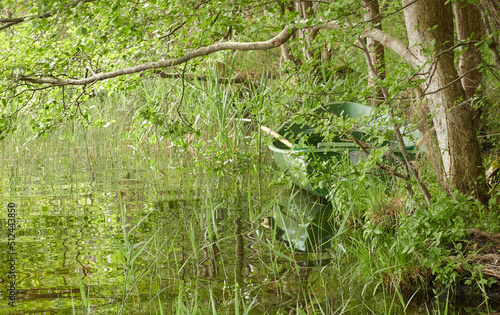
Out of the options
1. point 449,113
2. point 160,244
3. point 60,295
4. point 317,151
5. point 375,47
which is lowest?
point 60,295

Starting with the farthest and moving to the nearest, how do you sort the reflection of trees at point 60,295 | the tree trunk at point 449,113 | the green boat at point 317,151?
the tree trunk at point 449,113, the green boat at point 317,151, the reflection of trees at point 60,295

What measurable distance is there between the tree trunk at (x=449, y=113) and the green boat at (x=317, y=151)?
0.87 ft

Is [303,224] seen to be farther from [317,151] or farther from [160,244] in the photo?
[317,151]

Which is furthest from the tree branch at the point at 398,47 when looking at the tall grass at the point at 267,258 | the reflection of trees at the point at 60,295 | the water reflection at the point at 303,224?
the reflection of trees at the point at 60,295

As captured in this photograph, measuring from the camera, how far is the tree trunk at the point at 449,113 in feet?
11.1

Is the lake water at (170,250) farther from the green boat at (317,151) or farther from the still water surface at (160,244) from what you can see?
the green boat at (317,151)

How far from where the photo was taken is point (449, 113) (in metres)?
3.39

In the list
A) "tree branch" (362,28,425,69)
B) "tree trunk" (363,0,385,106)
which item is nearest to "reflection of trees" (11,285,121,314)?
"tree trunk" (363,0,385,106)

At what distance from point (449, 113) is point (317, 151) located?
126 centimetres

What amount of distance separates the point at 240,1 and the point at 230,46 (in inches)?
31.2

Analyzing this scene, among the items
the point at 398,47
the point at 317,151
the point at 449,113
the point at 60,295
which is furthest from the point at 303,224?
the point at 60,295

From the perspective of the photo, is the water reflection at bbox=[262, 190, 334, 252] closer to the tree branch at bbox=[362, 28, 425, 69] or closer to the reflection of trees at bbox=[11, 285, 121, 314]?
the reflection of trees at bbox=[11, 285, 121, 314]

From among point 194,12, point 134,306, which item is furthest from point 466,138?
point 134,306

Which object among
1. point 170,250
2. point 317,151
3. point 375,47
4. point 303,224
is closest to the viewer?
point 170,250
